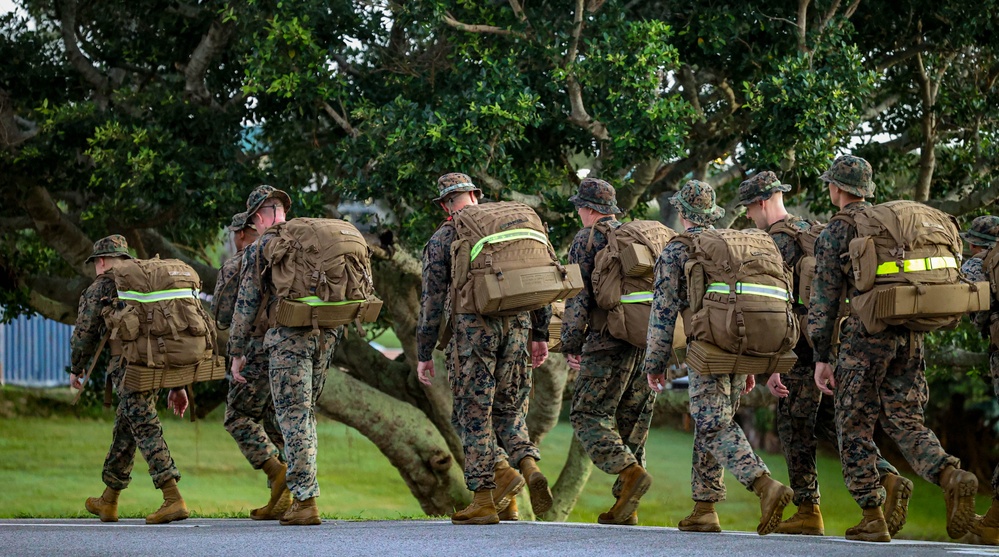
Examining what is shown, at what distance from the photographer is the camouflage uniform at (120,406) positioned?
9.68 meters

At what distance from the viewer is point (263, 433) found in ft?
30.8

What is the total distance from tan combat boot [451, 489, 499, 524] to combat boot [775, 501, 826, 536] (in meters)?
1.84

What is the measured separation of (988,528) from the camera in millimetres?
7996

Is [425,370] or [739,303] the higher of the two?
[739,303]

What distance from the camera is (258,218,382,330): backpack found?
8641 millimetres

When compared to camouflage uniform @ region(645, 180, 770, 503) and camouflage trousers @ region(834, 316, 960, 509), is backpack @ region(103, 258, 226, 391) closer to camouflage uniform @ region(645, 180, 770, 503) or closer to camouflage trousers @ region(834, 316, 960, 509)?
camouflage uniform @ region(645, 180, 770, 503)

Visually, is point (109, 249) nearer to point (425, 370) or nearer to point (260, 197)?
point (260, 197)

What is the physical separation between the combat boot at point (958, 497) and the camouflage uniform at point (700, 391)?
103cm

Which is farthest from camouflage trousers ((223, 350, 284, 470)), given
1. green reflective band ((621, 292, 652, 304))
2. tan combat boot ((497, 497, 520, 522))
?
green reflective band ((621, 292, 652, 304))

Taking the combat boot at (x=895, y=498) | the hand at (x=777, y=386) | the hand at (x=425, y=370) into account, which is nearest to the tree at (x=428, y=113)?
the hand at (x=425, y=370)

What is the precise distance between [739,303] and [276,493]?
363 cm

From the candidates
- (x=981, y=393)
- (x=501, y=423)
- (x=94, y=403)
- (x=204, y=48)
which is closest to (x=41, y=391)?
(x=94, y=403)

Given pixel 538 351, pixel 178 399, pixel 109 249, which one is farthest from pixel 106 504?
pixel 538 351

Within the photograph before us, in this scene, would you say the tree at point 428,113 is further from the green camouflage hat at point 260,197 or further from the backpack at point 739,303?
the backpack at point 739,303
